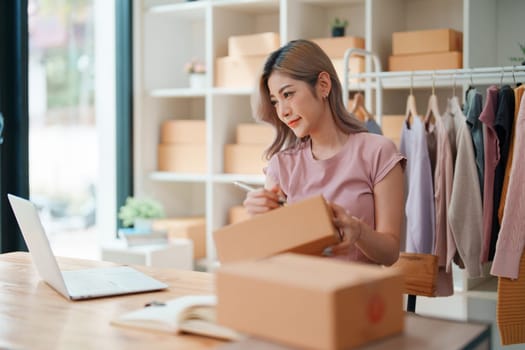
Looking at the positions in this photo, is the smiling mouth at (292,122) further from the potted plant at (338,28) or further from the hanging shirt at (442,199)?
the potted plant at (338,28)

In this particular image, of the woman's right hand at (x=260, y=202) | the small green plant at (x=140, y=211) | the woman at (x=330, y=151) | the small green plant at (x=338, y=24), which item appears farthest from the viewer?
the small green plant at (x=140, y=211)

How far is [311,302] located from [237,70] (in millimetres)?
2961

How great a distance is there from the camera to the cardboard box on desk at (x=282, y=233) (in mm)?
1580

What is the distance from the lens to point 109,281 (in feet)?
6.66

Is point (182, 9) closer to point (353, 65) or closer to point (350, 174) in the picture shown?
point (353, 65)

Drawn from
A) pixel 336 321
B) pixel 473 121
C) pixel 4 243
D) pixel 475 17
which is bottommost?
pixel 4 243

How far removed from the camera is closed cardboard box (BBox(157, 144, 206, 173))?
168 inches

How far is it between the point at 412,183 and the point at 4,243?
2005 millimetres

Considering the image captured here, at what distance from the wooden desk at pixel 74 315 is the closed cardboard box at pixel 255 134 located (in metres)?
1.87

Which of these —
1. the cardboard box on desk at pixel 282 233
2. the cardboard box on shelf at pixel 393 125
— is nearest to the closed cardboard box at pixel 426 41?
the cardboard box on shelf at pixel 393 125

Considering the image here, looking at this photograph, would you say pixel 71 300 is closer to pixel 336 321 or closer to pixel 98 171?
pixel 336 321

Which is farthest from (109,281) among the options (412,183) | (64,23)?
(64,23)

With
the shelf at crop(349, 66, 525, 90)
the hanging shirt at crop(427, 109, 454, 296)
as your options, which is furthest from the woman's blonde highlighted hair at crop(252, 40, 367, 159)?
the shelf at crop(349, 66, 525, 90)

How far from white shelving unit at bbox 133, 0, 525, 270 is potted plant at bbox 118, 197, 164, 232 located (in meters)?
0.28
